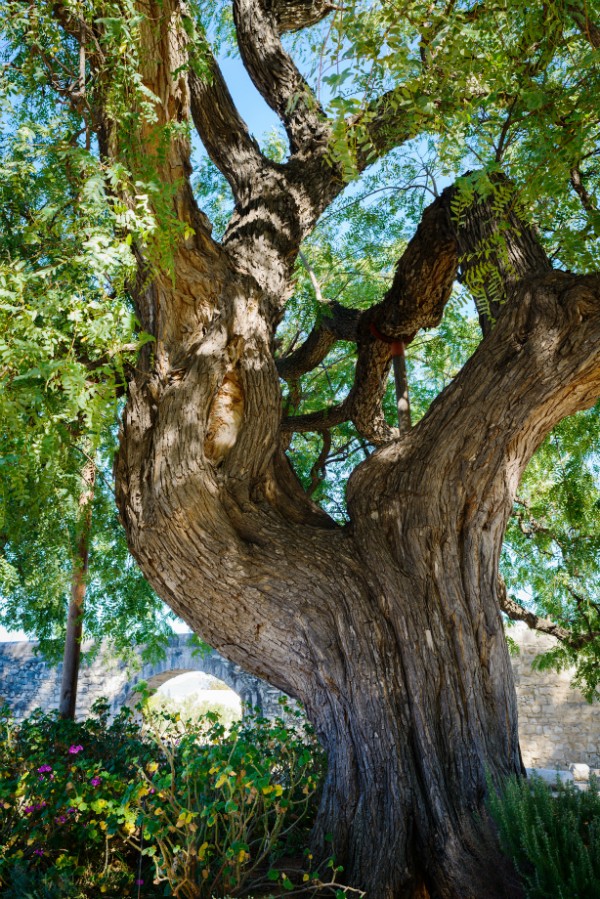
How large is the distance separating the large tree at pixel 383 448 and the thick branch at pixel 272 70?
Answer: 84 centimetres

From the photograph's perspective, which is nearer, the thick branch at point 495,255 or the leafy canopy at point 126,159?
the leafy canopy at point 126,159

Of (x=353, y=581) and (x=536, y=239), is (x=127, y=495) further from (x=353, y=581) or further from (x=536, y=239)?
(x=536, y=239)

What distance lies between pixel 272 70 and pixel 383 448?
2.70 metres

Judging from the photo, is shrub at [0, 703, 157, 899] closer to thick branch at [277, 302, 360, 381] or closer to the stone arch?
thick branch at [277, 302, 360, 381]

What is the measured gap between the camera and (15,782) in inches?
119

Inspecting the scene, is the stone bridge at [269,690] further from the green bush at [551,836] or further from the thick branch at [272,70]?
the green bush at [551,836]

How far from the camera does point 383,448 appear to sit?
3.48 metres

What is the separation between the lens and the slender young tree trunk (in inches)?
197

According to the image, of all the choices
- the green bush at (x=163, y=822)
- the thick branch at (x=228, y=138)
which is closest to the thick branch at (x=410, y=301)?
the thick branch at (x=228, y=138)

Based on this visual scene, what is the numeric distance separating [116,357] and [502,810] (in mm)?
2054

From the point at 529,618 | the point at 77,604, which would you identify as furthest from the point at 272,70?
the point at 529,618

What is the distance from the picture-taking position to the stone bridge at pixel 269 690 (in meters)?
9.45

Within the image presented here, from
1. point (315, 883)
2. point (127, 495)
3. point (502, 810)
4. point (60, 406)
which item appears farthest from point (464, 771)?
point (60, 406)

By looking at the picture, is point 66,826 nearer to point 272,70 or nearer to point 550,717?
point 272,70
